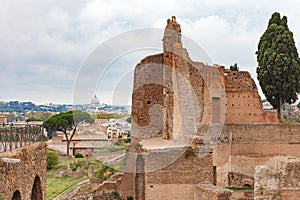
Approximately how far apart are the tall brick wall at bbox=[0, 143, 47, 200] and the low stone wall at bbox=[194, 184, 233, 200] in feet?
15.4

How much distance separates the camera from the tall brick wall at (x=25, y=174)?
7.40 m

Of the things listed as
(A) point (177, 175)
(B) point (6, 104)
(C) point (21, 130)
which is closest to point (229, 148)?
(A) point (177, 175)

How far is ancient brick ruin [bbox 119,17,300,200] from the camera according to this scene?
1358 centimetres

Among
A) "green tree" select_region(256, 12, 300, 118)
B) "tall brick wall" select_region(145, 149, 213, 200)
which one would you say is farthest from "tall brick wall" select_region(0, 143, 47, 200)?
"green tree" select_region(256, 12, 300, 118)

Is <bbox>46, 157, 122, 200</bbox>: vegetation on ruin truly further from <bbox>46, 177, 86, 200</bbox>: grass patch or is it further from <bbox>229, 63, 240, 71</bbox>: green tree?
<bbox>229, 63, 240, 71</bbox>: green tree

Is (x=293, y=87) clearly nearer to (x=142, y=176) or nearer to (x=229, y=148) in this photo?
(x=229, y=148)

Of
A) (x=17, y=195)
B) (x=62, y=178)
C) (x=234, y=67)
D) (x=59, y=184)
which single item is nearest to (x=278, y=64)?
(x=234, y=67)

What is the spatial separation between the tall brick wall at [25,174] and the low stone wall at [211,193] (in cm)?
470

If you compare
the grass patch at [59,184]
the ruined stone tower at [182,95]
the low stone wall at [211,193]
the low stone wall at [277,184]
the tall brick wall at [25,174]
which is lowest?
the grass patch at [59,184]

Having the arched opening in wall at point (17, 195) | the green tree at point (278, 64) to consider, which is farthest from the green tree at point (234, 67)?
the arched opening in wall at point (17, 195)

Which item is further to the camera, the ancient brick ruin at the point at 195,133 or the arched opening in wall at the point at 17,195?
the ancient brick ruin at the point at 195,133

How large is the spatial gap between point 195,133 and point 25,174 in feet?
26.1

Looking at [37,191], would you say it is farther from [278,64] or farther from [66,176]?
[66,176]

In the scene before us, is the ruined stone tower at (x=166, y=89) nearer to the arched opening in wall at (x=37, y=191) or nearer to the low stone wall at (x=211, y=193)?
the low stone wall at (x=211, y=193)
